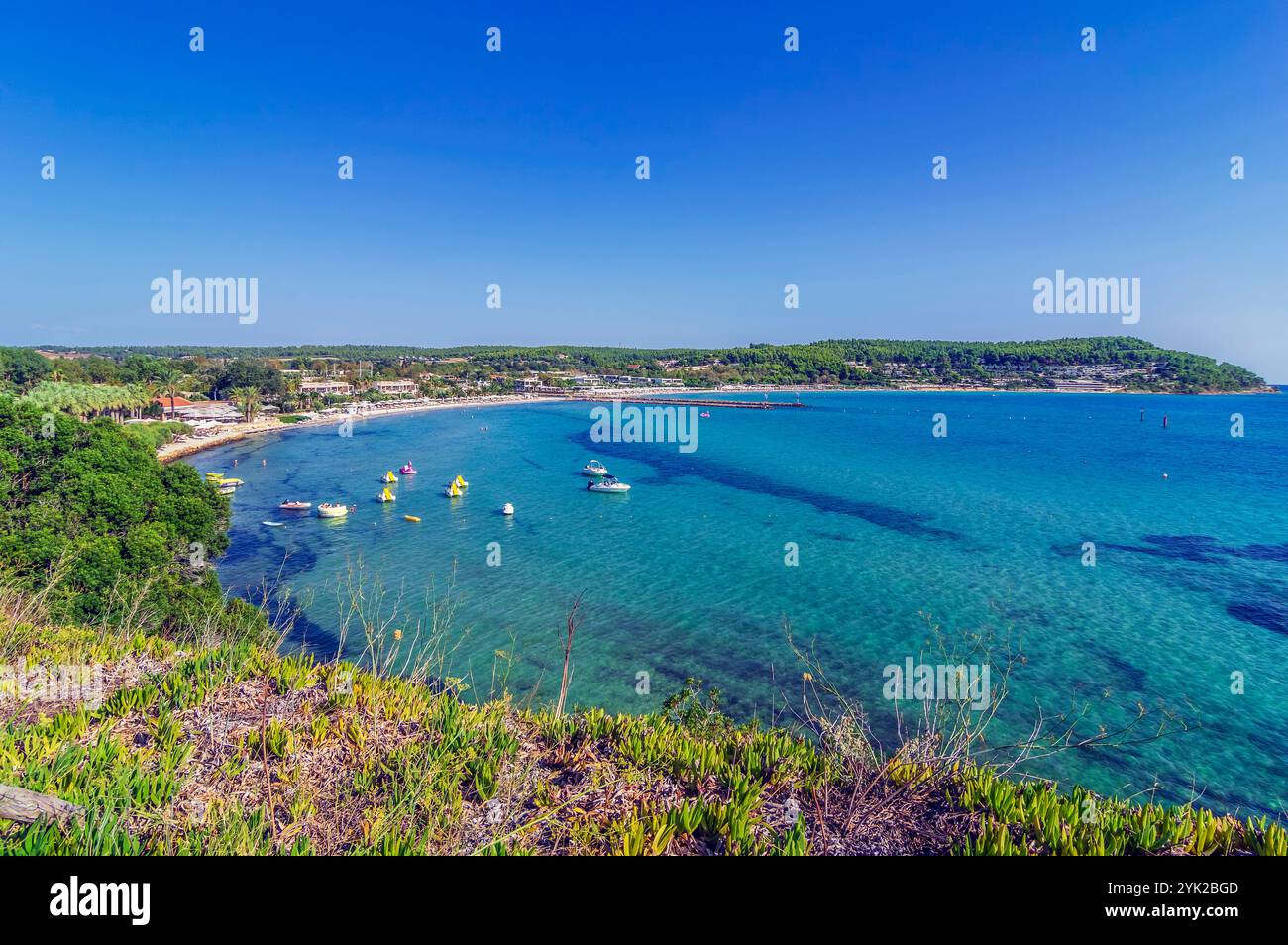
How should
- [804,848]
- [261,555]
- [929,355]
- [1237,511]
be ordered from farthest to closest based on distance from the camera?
[929,355]
[1237,511]
[261,555]
[804,848]

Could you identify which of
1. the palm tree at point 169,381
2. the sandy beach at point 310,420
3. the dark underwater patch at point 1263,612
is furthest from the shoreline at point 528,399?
the dark underwater patch at point 1263,612

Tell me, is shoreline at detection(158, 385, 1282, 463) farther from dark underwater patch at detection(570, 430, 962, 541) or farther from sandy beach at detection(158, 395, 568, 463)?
dark underwater patch at detection(570, 430, 962, 541)

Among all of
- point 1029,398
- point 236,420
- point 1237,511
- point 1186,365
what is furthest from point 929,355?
point 236,420

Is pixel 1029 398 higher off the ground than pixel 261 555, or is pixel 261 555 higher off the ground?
pixel 1029 398

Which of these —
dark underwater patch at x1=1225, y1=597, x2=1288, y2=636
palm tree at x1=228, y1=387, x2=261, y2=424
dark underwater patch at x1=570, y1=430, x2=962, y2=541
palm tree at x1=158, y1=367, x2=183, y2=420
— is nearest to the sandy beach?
palm tree at x1=228, y1=387, x2=261, y2=424
